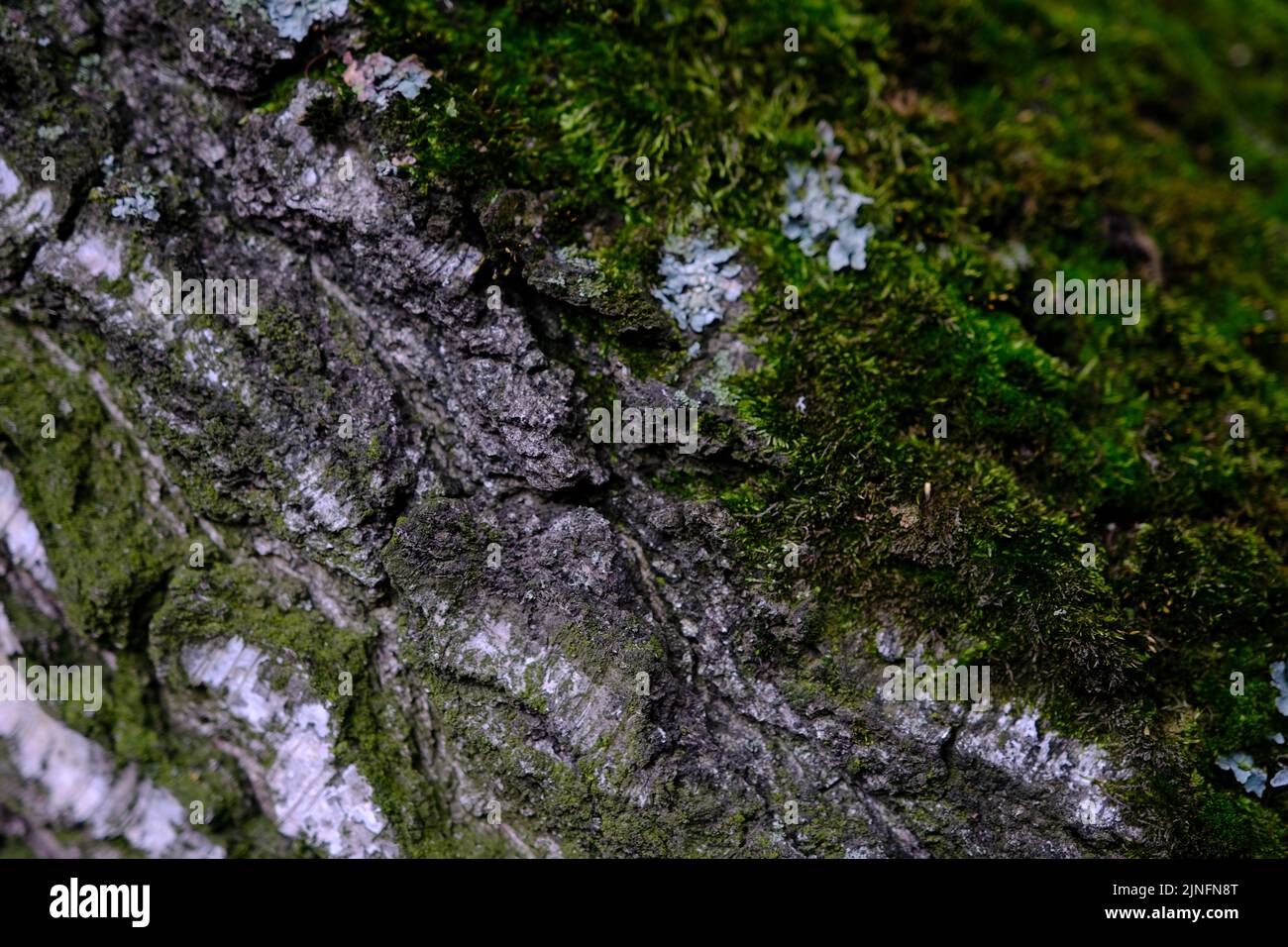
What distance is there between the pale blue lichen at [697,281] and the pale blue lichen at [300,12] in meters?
2.00

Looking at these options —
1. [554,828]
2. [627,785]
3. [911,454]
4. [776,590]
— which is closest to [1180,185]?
[911,454]

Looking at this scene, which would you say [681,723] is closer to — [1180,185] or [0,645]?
[0,645]

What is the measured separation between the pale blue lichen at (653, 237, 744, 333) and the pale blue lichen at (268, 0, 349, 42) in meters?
2.00

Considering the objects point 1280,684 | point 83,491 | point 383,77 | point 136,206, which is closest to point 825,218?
point 383,77

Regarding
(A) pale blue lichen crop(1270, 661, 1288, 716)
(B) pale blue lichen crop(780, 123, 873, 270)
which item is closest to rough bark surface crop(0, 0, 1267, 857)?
(B) pale blue lichen crop(780, 123, 873, 270)

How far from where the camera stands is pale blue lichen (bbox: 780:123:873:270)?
386 centimetres

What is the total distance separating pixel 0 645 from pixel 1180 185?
768 centimetres

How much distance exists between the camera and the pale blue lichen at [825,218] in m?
3.86

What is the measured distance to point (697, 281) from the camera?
372 centimetres

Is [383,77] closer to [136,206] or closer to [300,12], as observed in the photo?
[300,12]

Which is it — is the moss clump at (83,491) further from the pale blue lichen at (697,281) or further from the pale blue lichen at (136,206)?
the pale blue lichen at (697,281)

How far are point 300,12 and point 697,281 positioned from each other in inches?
93.0

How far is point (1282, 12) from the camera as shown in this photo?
19.2 feet

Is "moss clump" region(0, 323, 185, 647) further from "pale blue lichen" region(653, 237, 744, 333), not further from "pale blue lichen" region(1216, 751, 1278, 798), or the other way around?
"pale blue lichen" region(1216, 751, 1278, 798)
